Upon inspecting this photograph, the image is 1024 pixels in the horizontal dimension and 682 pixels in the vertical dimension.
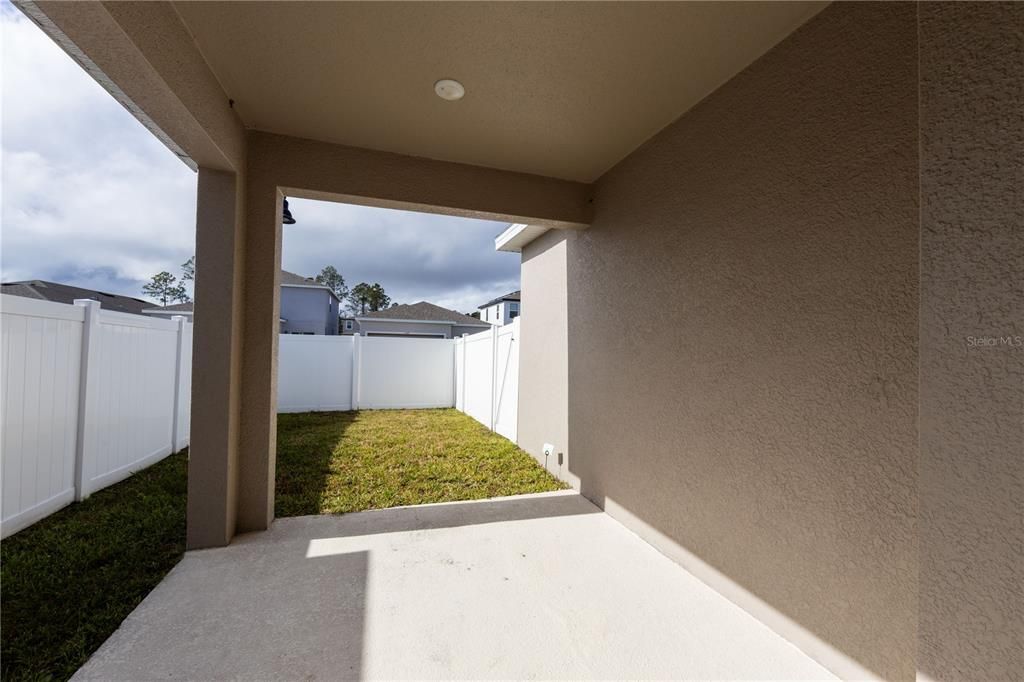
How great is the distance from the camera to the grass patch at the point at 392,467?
463cm

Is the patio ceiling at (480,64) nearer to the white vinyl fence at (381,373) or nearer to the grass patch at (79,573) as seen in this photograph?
the grass patch at (79,573)

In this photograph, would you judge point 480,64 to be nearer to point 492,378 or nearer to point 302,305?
point 492,378

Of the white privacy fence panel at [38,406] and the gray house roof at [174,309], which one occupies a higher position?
the gray house roof at [174,309]

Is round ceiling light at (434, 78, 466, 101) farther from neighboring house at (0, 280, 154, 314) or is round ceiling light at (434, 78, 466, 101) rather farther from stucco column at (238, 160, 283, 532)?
neighboring house at (0, 280, 154, 314)

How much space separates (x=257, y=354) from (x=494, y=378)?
5.23 m

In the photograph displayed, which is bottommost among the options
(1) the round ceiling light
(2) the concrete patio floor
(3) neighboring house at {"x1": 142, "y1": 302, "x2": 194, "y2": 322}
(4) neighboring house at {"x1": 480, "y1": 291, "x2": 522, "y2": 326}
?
(2) the concrete patio floor

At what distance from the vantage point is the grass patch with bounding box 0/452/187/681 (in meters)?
2.19

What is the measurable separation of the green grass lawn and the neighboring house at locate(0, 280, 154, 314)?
429 inches

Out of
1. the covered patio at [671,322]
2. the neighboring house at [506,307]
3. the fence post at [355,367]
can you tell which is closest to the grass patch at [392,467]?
the covered patio at [671,322]

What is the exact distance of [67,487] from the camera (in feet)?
13.3

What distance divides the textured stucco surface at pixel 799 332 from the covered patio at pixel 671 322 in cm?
2

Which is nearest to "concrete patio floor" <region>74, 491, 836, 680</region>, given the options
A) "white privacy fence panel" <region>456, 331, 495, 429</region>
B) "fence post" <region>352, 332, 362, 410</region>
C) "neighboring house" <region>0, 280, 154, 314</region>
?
"white privacy fence panel" <region>456, 331, 495, 429</region>

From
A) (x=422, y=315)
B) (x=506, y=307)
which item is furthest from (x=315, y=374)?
(x=506, y=307)

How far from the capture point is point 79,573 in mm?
2893
